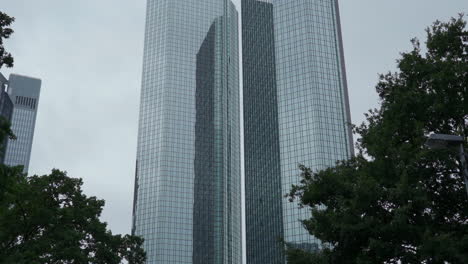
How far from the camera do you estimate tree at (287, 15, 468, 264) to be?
1958 centimetres

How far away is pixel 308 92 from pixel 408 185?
14350 centimetres

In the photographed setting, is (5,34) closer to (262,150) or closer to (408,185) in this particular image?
(408,185)

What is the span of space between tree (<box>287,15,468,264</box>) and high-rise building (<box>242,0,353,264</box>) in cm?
12177

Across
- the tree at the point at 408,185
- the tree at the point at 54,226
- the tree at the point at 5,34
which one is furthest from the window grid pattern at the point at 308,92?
the tree at the point at 5,34

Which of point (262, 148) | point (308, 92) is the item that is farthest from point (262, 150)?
point (308, 92)

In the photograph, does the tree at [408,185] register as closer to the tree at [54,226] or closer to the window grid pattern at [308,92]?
the tree at [54,226]

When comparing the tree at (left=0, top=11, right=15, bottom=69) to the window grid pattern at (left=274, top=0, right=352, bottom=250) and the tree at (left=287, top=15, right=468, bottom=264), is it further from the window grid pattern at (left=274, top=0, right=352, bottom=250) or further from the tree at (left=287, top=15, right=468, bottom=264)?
the window grid pattern at (left=274, top=0, right=352, bottom=250)

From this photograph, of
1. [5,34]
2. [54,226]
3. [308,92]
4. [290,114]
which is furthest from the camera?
[290,114]

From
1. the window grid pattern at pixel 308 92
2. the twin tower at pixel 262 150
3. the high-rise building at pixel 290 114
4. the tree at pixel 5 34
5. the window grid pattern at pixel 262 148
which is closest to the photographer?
the tree at pixel 5 34

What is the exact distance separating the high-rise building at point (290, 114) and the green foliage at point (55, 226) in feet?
364

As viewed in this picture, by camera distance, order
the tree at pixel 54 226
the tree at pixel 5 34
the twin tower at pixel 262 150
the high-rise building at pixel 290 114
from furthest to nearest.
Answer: the twin tower at pixel 262 150 < the high-rise building at pixel 290 114 < the tree at pixel 54 226 < the tree at pixel 5 34

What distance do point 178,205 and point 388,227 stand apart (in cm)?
16556

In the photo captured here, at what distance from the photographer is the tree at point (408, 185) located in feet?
64.2

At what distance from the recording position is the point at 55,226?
109 ft
